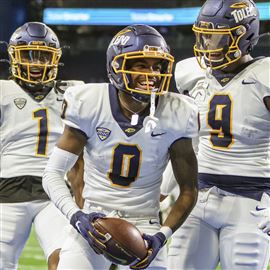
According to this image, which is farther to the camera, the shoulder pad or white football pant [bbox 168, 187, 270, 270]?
the shoulder pad

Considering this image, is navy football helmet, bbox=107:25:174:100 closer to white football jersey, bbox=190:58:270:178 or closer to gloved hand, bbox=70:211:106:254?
white football jersey, bbox=190:58:270:178

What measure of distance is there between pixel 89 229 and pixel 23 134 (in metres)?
1.30

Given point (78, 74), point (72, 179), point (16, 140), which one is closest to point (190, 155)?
point (72, 179)

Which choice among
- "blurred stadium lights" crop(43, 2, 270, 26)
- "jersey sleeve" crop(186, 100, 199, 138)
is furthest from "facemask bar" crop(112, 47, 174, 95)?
"blurred stadium lights" crop(43, 2, 270, 26)

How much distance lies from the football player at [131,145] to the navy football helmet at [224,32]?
0.43 meters

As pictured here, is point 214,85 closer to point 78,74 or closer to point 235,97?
point 235,97

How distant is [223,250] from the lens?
2896 millimetres

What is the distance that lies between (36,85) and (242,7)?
3.90 feet

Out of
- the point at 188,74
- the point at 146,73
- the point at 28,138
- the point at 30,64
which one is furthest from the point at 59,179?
the point at 30,64

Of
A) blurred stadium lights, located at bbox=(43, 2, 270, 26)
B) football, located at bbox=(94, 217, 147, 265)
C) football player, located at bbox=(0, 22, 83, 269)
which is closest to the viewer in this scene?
football, located at bbox=(94, 217, 147, 265)

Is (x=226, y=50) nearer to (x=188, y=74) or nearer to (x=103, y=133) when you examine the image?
(x=188, y=74)

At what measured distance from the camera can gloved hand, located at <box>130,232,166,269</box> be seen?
2.43m

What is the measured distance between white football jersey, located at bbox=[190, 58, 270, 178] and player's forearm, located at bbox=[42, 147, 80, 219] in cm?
67

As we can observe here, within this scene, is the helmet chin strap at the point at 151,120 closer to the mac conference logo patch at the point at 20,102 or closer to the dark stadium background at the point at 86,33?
the mac conference logo patch at the point at 20,102
